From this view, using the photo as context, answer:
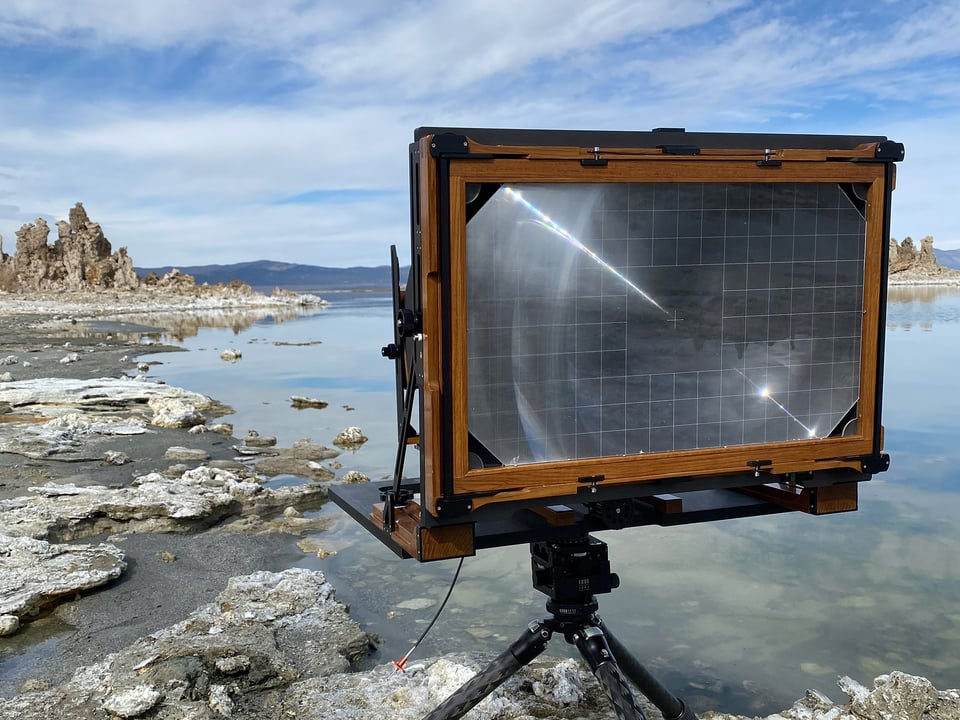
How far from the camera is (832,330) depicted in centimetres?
294

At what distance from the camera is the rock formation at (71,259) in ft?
214

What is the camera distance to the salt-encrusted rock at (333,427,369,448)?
11.5m

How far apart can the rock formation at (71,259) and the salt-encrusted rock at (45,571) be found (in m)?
63.4

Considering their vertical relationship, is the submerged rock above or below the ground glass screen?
below

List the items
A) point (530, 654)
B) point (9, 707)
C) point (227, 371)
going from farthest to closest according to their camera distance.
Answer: point (227, 371)
point (9, 707)
point (530, 654)

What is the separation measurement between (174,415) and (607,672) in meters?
10.1

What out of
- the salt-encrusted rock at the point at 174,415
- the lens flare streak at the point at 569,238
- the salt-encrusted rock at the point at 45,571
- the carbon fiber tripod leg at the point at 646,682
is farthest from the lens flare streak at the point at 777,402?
the salt-encrusted rock at the point at 174,415

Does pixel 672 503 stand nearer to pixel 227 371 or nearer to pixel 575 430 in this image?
pixel 575 430

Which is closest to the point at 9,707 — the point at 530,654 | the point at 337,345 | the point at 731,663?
the point at 530,654

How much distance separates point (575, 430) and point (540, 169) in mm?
828

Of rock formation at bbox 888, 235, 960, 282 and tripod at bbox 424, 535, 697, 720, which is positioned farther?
rock formation at bbox 888, 235, 960, 282

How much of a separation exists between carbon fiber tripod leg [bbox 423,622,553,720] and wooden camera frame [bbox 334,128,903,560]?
0.53 meters

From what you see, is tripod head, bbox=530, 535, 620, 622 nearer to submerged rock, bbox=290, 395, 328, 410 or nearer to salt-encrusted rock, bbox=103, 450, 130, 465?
salt-encrusted rock, bbox=103, 450, 130, 465

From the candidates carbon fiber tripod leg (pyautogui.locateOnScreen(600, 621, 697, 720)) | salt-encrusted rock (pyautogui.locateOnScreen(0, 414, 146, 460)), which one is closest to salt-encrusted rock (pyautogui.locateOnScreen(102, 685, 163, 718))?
carbon fiber tripod leg (pyautogui.locateOnScreen(600, 621, 697, 720))
